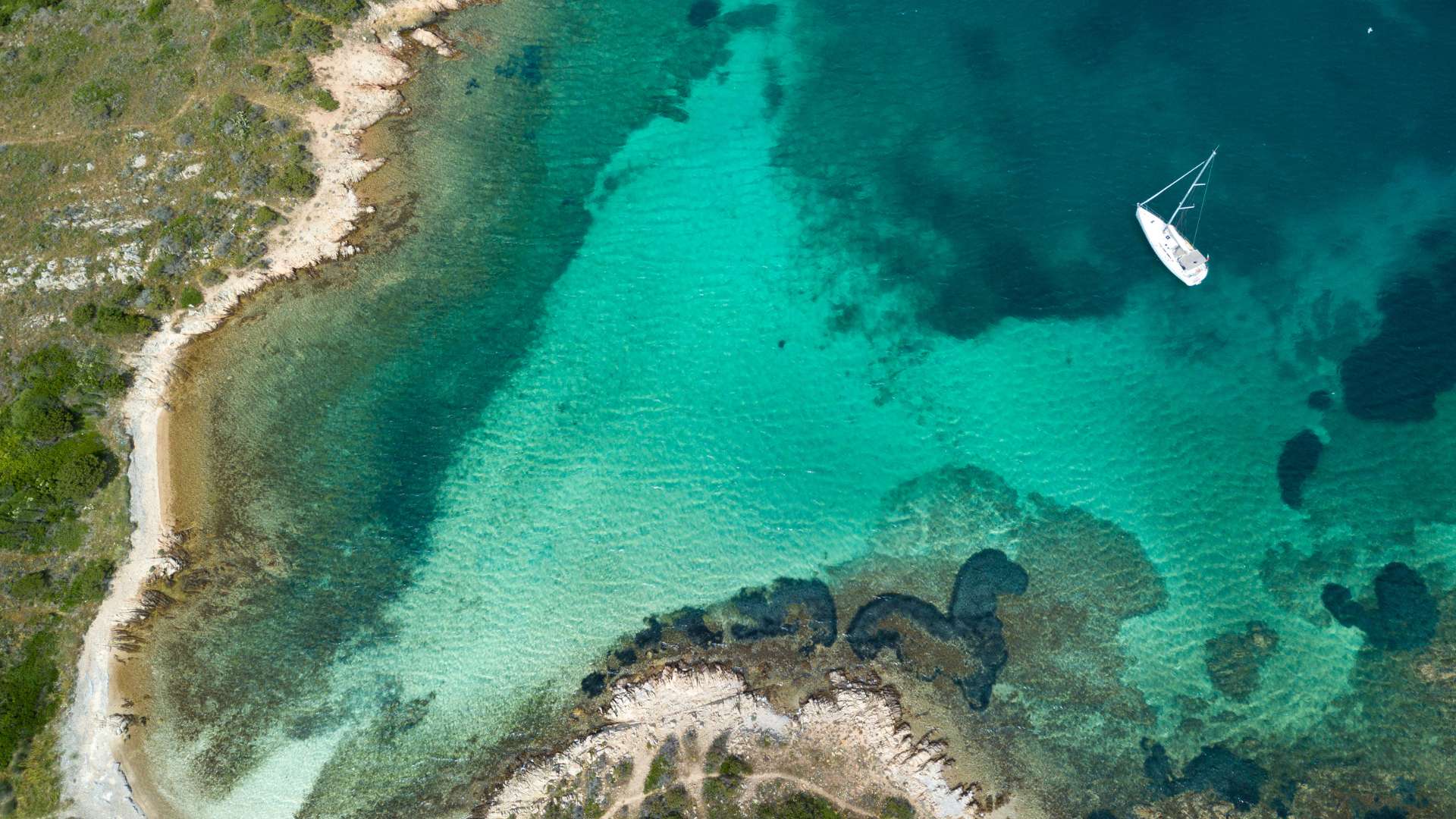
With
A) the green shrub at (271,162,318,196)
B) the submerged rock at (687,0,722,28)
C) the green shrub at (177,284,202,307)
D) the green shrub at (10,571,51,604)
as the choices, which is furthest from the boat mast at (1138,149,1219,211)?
the green shrub at (10,571,51,604)

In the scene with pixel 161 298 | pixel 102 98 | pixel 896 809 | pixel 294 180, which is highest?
pixel 102 98

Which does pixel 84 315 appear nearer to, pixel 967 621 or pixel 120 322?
pixel 120 322

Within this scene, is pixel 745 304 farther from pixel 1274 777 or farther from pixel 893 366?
pixel 1274 777

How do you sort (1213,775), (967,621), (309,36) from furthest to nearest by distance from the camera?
(309,36), (967,621), (1213,775)

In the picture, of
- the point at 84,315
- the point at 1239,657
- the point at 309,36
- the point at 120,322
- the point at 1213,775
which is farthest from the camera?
the point at 309,36

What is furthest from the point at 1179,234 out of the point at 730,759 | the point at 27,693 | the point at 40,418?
the point at 27,693

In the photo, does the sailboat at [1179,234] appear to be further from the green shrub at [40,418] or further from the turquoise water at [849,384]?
the green shrub at [40,418]

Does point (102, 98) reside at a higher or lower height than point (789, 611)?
higher

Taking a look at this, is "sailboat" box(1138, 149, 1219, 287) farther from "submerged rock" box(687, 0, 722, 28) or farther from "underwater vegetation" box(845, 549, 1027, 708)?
"submerged rock" box(687, 0, 722, 28)
